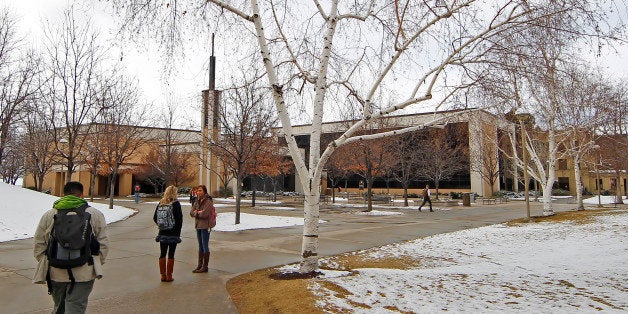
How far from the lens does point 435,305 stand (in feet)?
16.6

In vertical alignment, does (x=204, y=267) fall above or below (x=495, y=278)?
above

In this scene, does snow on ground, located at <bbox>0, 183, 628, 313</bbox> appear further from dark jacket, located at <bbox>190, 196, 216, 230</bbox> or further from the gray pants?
the gray pants

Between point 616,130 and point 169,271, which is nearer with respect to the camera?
point 169,271

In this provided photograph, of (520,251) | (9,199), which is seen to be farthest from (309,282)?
(9,199)

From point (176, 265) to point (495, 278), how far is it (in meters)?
5.57

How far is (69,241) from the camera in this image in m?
3.65

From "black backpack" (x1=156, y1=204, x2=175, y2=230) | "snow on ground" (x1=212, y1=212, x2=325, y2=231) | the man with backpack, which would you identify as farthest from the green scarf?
"snow on ground" (x1=212, y1=212, x2=325, y2=231)

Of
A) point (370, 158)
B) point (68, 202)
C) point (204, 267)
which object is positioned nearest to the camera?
point (68, 202)

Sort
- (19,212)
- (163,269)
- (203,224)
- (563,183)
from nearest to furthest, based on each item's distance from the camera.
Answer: (163,269)
(203,224)
(19,212)
(563,183)

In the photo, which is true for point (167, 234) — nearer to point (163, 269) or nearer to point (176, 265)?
point (163, 269)

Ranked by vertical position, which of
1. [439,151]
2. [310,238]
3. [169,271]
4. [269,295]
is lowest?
[269,295]

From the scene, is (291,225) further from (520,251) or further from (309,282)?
(309,282)

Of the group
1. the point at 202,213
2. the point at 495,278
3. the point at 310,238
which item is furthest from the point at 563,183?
the point at 202,213

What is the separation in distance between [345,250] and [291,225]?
583cm
